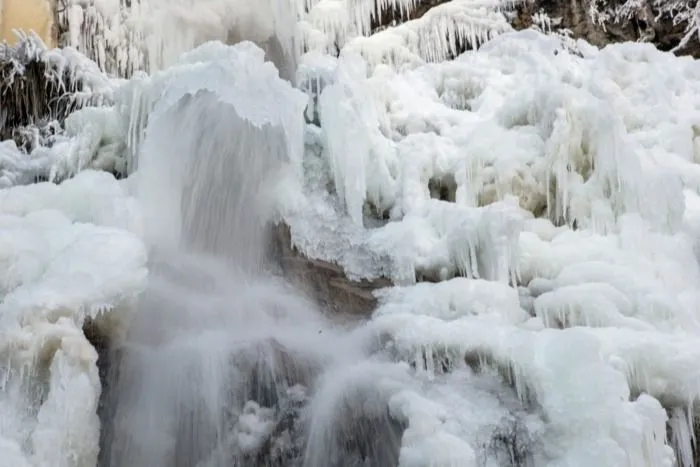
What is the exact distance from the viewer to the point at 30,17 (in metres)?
8.20

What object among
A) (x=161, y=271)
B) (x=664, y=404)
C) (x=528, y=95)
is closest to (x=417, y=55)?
(x=528, y=95)

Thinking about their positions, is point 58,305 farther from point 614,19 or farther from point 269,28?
point 614,19

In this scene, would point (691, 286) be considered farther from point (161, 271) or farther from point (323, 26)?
point (323, 26)

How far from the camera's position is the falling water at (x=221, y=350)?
133 inches

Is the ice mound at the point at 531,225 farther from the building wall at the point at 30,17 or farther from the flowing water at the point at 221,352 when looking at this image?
the building wall at the point at 30,17

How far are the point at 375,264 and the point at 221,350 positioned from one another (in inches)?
54.2

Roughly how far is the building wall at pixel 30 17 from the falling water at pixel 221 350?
13.2 ft

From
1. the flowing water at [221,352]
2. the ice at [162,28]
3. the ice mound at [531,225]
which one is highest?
the ice at [162,28]

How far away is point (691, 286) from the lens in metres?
4.45

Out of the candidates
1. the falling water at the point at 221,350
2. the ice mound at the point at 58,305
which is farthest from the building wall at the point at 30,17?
the ice mound at the point at 58,305

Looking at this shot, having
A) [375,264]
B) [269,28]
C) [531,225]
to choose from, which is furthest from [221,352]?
[269,28]

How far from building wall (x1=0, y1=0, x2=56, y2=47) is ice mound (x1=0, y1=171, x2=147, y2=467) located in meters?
4.35

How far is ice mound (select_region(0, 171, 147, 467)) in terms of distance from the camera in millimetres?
3092

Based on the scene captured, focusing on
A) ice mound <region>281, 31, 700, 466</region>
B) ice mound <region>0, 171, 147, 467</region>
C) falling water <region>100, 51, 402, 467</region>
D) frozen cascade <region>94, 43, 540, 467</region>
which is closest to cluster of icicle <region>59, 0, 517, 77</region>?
ice mound <region>281, 31, 700, 466</region>
